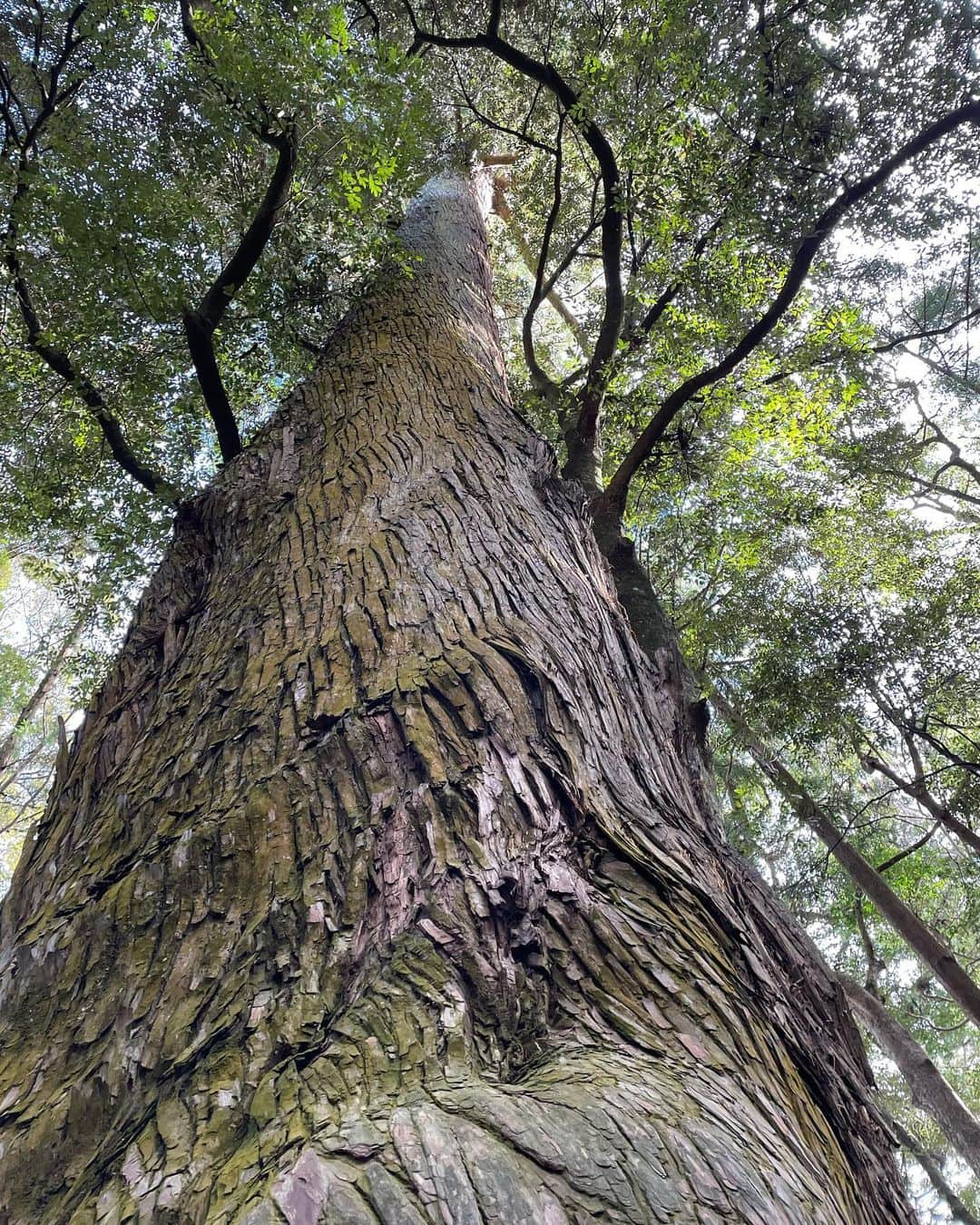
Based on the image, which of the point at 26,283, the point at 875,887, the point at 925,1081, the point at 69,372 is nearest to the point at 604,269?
the point at 69,372

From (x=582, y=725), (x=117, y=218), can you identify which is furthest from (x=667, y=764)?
(x=117, y=218)

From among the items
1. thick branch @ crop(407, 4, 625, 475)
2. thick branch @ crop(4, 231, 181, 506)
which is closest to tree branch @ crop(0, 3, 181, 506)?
thick branch @ crop(4, 231, 181, 506)

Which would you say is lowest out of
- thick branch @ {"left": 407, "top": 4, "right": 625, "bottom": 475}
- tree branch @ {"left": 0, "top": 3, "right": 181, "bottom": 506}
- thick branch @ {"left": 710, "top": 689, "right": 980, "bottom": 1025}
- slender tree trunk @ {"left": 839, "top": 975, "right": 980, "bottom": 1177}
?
slender tree trunk @ {"left": 839, "top": 975, "right": 980, "bottom": 1177}

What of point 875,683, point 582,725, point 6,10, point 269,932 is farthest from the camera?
point 875,683

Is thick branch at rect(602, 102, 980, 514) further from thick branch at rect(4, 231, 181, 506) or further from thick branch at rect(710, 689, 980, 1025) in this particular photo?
thick branch at rect(710, 689, 980, 1025)

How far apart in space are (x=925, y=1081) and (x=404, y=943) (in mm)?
8231

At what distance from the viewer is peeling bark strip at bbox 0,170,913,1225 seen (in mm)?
998

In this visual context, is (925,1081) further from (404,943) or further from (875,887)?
(404,943)

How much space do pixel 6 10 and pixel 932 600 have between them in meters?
8.92

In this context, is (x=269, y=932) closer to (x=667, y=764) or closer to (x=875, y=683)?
(x=667, y=764)

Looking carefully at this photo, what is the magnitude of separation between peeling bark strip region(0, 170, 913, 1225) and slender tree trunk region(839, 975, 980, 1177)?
6195 mm

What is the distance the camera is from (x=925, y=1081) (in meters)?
7.22

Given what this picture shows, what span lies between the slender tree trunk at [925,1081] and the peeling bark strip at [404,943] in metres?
6.19

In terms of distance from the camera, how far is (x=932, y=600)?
7324mm
